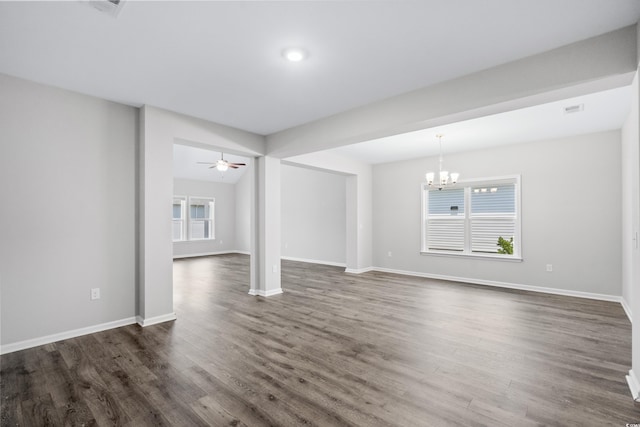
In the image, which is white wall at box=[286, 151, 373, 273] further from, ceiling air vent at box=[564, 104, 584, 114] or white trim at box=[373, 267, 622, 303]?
ceiling air vent at box=[564, 104, 584, 114]

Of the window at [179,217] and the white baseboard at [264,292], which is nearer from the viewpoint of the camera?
the white baseboard at [264,292]

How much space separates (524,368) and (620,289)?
11.5ft

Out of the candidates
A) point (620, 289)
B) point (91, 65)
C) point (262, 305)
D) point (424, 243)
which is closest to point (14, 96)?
point (91, 65)

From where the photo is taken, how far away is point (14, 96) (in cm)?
289

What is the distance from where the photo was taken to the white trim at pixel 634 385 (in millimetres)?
2078

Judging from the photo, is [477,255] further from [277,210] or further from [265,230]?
[265,230]

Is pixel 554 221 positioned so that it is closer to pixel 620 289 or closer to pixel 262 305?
pixel 620 289

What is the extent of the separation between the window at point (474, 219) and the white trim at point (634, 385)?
3.42m

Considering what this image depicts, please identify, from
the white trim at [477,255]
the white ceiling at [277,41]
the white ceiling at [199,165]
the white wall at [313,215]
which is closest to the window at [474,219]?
the white trim at [477,255]

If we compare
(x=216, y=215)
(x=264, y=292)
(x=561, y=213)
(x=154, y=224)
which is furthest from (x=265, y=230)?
(x=216, y=215)

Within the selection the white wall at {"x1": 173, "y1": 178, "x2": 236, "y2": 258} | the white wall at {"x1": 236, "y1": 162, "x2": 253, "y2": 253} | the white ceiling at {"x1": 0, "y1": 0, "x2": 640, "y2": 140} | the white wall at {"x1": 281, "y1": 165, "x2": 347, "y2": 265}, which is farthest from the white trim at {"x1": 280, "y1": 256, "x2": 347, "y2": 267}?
the white ceiling at {"x1": 0, "y1": 0, "x2": 640, "y2": 140}

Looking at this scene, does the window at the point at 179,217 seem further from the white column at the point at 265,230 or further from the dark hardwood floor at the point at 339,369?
the dark hardwood floor at the point at 339,369

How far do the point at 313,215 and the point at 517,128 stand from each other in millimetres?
5318

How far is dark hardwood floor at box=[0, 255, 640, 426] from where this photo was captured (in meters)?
1.92
